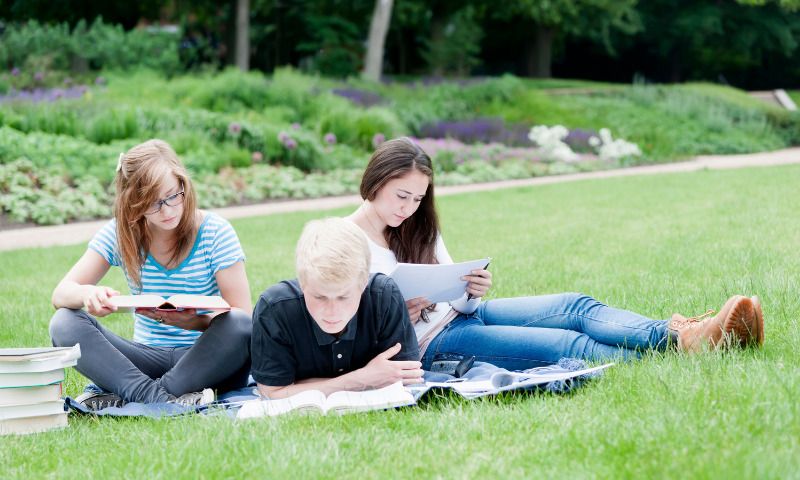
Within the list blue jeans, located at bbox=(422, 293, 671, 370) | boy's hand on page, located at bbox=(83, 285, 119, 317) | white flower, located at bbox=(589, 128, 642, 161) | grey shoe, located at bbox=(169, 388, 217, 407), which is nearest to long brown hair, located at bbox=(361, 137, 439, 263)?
blue jeans, located at bbox=(422, 293, 671, 370)

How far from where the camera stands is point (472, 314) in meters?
4.33

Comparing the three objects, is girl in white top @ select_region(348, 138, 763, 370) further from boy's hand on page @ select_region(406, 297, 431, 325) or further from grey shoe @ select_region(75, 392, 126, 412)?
grey shoe @ select_region(75, 392, 126, 412)

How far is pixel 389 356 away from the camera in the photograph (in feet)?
11.9

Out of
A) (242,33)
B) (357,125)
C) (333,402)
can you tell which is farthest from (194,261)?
(242,33)

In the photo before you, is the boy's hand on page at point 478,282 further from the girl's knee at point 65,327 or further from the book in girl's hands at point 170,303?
the girl's knee at point 65,327

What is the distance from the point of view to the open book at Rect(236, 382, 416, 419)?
340 centimetres

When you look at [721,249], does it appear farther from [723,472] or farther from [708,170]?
[708,170]

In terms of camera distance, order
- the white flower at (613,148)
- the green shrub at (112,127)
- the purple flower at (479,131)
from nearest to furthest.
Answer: the green shrub at (112,127) < the white flower at (613,148) < the purple flower at (479,131)

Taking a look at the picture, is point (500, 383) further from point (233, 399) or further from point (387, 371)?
point (233, 399)

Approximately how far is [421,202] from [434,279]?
1.59 ft

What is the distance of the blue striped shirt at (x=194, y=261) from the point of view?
13.3 ft

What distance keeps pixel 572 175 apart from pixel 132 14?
19.4 metres

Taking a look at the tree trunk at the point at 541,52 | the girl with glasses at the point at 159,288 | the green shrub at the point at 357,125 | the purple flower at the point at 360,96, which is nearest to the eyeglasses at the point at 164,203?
the girl with glasses at the point at 159,288

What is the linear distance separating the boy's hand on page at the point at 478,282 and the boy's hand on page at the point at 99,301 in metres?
1.42
